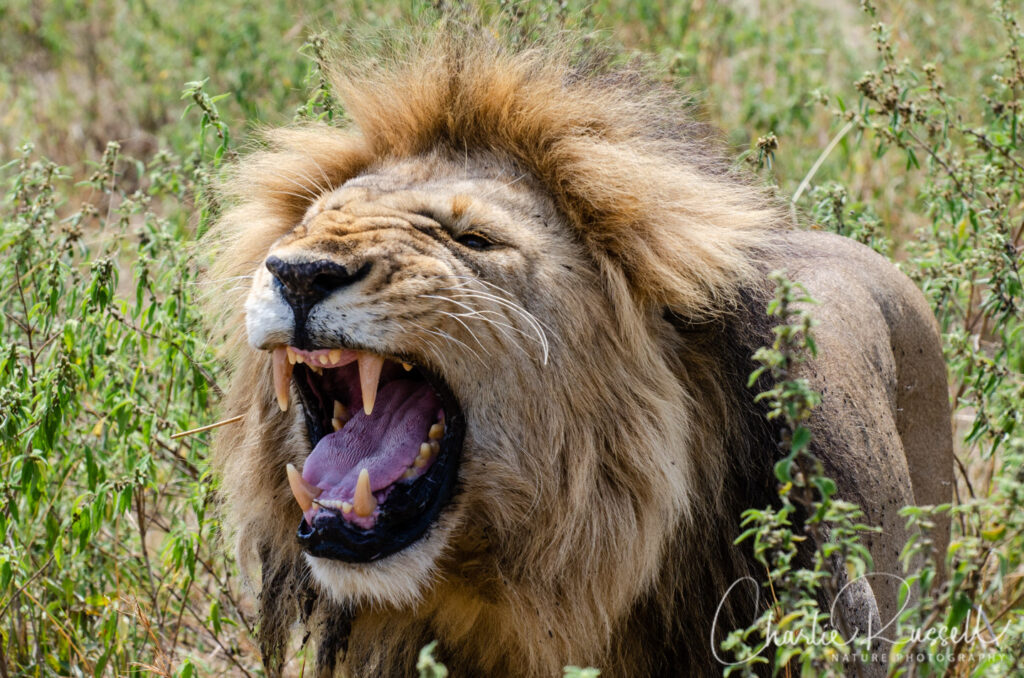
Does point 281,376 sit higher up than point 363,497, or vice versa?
point 281,376

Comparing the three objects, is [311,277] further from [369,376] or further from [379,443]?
[379,443]

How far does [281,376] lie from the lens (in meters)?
2.88

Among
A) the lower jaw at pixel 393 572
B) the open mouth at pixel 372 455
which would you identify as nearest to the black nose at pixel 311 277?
the open mouth at pixel 372 455

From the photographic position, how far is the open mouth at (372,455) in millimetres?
2729

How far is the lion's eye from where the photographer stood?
2.86m

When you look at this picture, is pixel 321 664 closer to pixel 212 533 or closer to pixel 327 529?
pixel 327 529

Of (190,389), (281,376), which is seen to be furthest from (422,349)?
(190,389)

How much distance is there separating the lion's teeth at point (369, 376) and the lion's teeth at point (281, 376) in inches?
8.5

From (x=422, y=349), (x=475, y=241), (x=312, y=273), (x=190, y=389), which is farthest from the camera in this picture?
(x=190, y=389)

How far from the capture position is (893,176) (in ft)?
24.3

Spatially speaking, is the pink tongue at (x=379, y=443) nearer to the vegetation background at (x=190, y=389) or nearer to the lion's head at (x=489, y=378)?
the lion's head at (x=489, y=378)

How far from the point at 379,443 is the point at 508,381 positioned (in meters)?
0.37

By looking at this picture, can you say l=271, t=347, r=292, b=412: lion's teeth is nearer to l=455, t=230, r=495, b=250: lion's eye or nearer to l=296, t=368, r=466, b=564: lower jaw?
l=296, t=368, r=466, b=564: lower jaw

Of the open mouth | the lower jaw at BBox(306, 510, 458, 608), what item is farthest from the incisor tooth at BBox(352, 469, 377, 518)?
the lower jaw at BBox(306, 510, 458, 608)
